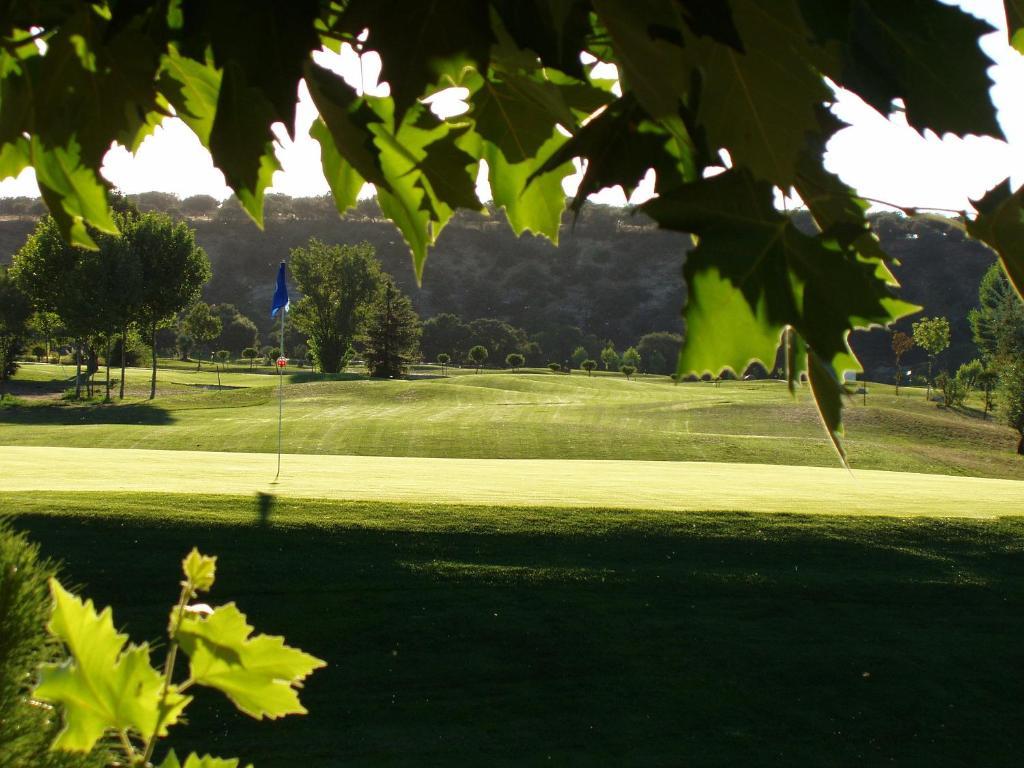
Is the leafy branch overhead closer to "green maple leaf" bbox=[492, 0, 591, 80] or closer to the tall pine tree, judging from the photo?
"green maple leaf" bbox=[492, 0, 591, 80]

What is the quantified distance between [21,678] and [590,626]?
5.24m

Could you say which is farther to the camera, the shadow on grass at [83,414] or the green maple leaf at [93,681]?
the shadow on grass at [83,414]

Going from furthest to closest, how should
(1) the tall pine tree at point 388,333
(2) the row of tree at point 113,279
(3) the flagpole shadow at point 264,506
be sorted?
(1) the tall pine tree at point 388,333 < (2) the row of tree at point 113,279 < (3) the flagpole shadow at point 264,506

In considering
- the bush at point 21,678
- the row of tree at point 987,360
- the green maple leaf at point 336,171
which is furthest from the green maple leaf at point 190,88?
the row of tree at point 987,360

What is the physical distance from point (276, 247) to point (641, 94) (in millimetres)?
82048

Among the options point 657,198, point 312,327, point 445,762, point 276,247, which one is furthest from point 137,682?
point 276,247

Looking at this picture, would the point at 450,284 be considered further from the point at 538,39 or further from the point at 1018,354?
the point at 538,39

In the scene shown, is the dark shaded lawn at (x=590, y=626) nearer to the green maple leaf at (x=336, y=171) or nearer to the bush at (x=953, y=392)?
the green maple leaf at (x=336, y=171)

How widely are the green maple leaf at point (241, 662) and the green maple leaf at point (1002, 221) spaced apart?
Result: 1.65ft

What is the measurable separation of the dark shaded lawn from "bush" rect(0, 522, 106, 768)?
3713 mm

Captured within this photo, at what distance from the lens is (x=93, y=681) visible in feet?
1.76

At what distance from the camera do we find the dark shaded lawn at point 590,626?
5.08m

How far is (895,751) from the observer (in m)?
5.10

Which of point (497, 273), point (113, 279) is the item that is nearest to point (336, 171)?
point (113, 279)
